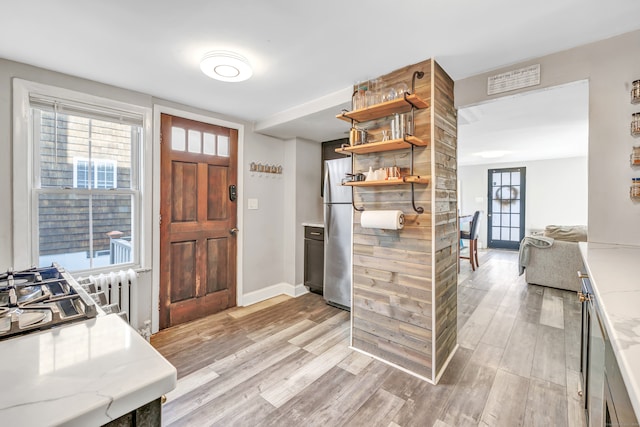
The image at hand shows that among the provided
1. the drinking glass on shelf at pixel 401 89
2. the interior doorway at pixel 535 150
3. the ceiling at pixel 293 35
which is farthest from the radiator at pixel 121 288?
the interior doorway at pixel 535 150

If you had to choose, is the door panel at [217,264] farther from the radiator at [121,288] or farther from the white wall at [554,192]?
the white wall at [554,192]

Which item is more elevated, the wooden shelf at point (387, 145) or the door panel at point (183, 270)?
the wooden shelf at point (387, 145)

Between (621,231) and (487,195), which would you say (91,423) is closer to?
(621,231)

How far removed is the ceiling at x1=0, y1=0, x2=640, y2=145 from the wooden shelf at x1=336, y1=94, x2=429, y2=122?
313 mm

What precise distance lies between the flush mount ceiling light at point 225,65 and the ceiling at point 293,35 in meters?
0.05

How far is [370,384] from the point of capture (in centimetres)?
189

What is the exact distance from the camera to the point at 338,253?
317cm

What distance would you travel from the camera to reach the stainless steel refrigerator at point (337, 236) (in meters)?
3.08

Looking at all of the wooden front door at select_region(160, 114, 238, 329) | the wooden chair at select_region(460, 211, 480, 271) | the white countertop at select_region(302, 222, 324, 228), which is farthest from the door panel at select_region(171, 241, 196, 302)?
the wooden chair at select_region(460, 211, 480, 271)

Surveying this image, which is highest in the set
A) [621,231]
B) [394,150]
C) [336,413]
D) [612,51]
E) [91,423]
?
[612,51]

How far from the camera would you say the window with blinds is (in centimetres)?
212

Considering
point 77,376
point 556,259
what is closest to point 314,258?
point 77,376

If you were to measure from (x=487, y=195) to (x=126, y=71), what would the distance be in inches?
297

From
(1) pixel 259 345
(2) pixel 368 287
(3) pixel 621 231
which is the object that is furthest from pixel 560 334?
(1) pixel 259 345
